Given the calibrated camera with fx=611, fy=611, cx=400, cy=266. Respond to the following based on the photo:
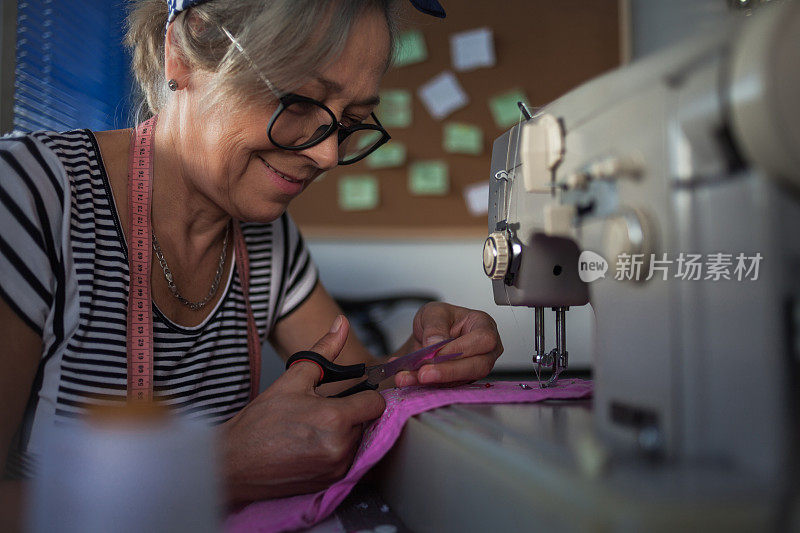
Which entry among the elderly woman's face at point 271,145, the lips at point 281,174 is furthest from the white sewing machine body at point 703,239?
the lips at point 281,174

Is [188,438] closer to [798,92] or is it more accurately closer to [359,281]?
[798,92]

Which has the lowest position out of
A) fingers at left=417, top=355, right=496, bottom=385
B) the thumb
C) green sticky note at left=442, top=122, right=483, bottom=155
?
fingers at left=417, top=355, right=496, bottom=385

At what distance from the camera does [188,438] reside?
0.35m

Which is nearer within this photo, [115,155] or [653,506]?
[653,506]

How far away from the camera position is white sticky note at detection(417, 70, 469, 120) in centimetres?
252

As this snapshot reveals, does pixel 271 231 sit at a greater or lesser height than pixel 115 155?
lesser

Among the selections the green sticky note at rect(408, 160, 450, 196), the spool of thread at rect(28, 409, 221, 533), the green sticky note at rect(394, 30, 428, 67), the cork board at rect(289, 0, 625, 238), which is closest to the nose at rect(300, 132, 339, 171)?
the spool of thread at rect(28, 409, 221, 533)

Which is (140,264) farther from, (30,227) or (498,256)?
(498,256)

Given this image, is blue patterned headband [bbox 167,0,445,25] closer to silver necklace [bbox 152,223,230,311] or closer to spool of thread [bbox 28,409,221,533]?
silver necklace [bbox 152,223,230,311]

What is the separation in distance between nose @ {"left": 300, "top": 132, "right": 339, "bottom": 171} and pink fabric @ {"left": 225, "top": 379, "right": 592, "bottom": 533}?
38cm

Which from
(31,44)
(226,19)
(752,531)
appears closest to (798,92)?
(752,531)

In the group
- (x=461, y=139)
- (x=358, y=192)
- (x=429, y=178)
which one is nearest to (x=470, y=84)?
(x=461, y=139)

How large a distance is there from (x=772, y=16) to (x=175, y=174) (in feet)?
2.98

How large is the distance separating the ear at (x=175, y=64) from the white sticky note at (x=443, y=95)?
1654 millimetres
